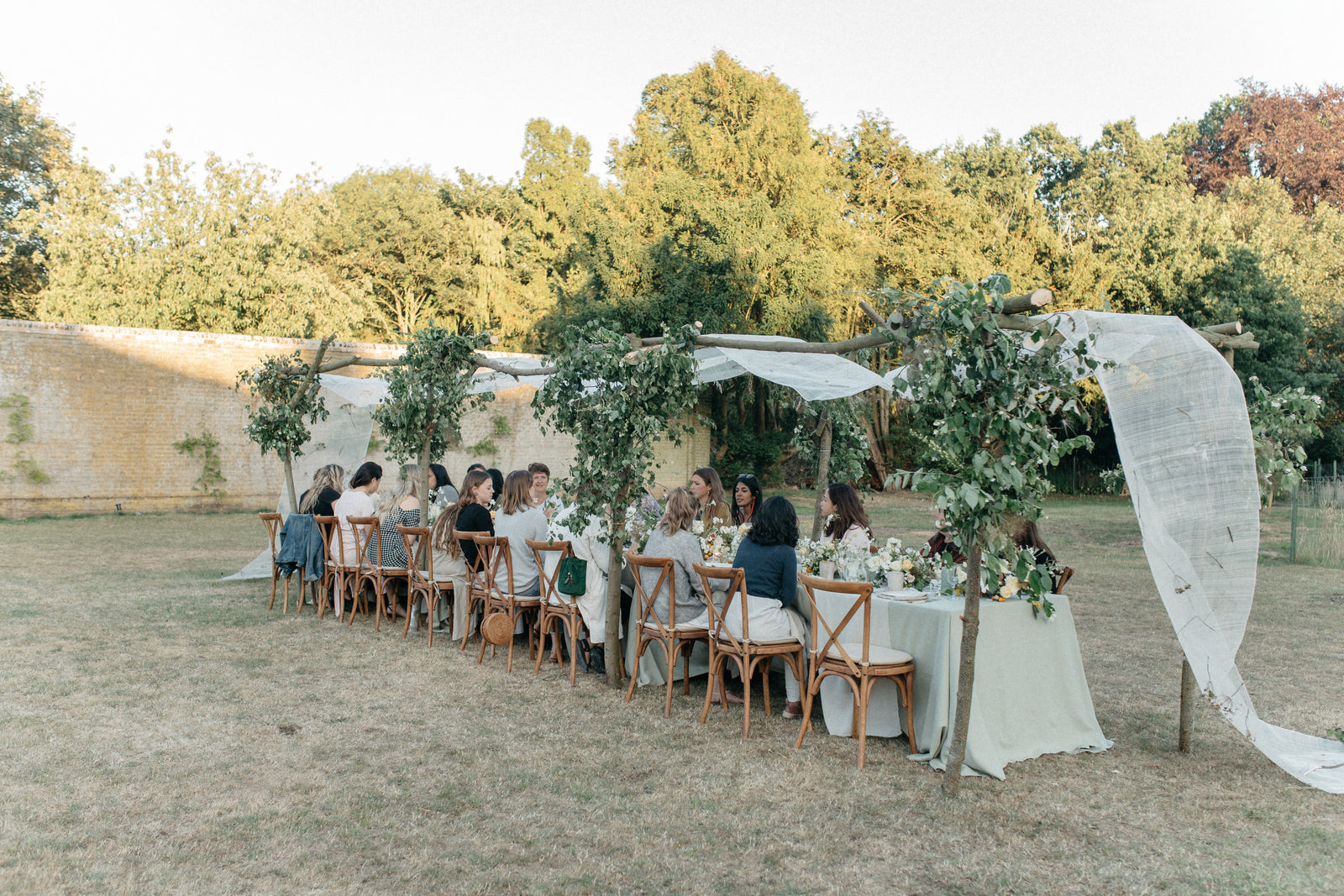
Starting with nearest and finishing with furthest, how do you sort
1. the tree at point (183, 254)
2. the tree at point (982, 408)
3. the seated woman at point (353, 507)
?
the tree at point (982, 408), the seated woman at point (353, 507), the tree at point (183, 254)

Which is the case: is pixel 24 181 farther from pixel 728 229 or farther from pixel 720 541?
pixel 720 541

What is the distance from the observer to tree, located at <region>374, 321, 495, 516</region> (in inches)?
290

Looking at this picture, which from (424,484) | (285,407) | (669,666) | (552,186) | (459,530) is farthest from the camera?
(552,186)

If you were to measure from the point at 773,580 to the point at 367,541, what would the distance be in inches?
147

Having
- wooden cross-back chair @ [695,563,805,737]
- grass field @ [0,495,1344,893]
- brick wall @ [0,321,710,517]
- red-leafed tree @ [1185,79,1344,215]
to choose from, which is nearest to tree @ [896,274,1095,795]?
grass field @ [0,495,1344,893]

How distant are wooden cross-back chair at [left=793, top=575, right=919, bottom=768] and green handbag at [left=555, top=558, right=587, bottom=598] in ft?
5.16

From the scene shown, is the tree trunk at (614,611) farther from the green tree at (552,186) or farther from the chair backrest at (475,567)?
the green tree at (552,186)

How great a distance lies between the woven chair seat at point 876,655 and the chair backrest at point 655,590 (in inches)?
37.4

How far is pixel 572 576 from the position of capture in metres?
5.75

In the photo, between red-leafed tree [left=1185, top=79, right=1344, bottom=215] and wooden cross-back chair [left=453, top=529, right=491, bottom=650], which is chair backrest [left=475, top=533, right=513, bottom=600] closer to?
wooden cross-back chair [left=453, top=529, right=491, bottom=650]

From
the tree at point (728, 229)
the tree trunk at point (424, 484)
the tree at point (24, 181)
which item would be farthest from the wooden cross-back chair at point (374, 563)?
the tree at point (24, 181)

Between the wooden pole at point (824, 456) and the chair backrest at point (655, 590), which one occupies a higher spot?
the wooden pole at point (824, 456)

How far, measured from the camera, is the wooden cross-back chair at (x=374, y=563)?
7207 mm

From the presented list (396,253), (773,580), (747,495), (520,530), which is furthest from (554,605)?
(396,253)
